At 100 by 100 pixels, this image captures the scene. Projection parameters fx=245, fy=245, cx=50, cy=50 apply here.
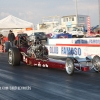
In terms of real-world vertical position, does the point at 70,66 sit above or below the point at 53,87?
above

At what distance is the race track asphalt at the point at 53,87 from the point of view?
232 inches

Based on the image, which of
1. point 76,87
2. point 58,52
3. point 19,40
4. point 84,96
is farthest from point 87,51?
point 84,96

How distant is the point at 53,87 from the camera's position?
689 centimetres

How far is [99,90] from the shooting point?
6320 mm

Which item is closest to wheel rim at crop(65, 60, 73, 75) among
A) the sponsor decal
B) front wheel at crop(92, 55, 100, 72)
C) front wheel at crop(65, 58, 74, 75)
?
front wheel at crop(65, 58, 74, 75)

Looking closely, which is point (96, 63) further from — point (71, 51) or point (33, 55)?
point (71, 51)

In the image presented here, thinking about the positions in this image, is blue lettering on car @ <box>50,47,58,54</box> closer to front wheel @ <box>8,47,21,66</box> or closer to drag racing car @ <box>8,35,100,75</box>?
drag racing car @ <box>8,35,100,75</box>

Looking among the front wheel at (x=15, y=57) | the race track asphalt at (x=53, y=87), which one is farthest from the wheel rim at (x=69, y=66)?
the front wheel at (x=15, y=57)

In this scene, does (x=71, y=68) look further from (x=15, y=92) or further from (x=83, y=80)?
(x=15, y=92)

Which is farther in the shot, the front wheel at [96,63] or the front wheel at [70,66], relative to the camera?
the front wheel at [96,63]

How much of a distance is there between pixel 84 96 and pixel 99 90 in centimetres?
70

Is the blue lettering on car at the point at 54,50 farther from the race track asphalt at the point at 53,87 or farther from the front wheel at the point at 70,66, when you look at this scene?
the front wheel at the point at 70,66

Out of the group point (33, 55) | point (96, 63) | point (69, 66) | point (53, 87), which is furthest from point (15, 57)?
point (53, 87)

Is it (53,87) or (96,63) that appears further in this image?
(96,63)
